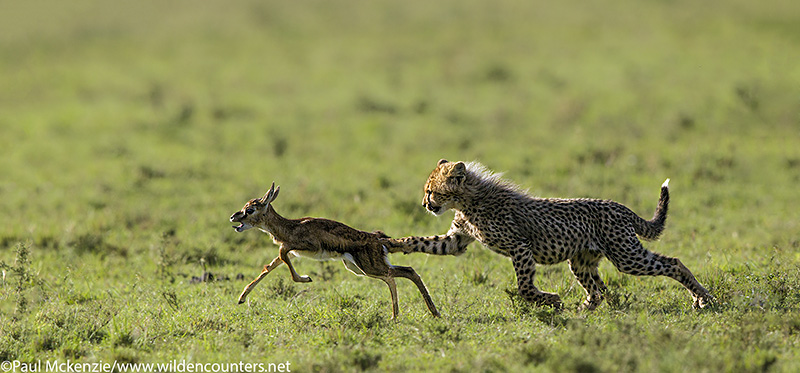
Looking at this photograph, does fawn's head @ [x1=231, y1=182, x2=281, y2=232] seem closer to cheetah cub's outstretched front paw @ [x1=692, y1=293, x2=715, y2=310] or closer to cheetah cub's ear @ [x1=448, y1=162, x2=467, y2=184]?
cheetah cub's ear @ [x1=448, y1=162, x2=467, y2=184]

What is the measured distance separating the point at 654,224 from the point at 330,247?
3.05 m

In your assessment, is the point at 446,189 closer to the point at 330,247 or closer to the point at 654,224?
the point at 330,247

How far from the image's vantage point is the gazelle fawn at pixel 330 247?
7.00m

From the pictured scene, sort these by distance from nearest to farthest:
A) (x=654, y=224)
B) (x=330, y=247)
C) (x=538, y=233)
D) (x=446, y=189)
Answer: (x=330, y=247), (x=538, y=233), (x=446, y=189), (x=654, y=224)

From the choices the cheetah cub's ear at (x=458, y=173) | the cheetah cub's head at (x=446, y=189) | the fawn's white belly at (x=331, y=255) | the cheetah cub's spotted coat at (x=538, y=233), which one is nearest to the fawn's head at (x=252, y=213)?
the fawn's white belly at (x=331, y=255)

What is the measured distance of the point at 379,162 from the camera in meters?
14.3

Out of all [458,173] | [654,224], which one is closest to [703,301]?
[654,224]

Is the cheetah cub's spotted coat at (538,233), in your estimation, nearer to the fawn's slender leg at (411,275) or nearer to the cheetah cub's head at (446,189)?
the cheetah cub's head at (446,189)

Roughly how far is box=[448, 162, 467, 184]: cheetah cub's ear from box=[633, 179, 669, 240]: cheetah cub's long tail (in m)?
1.64

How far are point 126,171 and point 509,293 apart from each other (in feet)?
28.2

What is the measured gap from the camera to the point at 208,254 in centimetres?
963

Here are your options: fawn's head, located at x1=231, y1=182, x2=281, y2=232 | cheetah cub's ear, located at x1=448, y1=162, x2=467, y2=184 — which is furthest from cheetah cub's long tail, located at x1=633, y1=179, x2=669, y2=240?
fawn's head, located at x1=231, y1=182, x2=281, y2=232

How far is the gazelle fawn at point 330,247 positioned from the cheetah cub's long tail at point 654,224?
6.99 feet

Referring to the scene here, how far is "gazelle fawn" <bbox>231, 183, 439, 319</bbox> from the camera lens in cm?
700
